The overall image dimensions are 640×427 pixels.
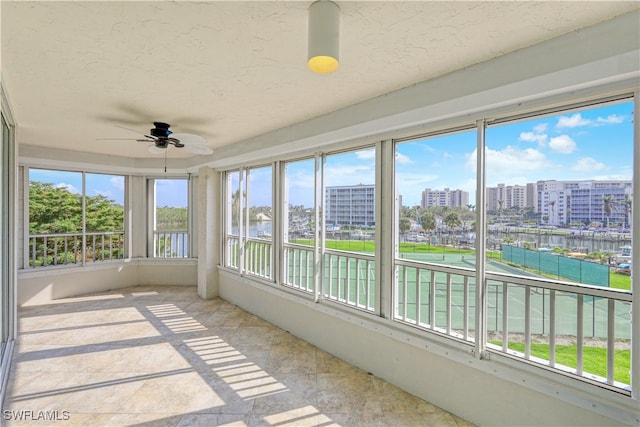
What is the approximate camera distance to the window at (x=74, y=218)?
15.8 ft

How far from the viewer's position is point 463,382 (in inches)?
84.3

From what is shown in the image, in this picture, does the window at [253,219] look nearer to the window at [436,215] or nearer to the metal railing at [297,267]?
the metal railing at [297,267]

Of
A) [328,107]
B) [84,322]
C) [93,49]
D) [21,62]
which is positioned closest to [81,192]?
[84,322]

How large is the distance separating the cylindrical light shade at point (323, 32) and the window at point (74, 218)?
226 inches

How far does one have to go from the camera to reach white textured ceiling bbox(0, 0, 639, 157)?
1397 millimetres

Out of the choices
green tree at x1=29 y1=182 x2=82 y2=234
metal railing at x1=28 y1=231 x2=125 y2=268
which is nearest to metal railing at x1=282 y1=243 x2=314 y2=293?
metal railing at x1=28 y1=231 x2=125 y2=268

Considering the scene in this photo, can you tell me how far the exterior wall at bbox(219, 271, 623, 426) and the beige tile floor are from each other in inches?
4.1

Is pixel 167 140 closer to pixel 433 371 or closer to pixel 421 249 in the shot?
pixel 421 249

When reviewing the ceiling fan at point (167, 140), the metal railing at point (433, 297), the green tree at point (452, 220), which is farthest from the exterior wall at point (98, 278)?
the green tree at point (452, 220)

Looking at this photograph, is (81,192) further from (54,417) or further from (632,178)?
(632,178)

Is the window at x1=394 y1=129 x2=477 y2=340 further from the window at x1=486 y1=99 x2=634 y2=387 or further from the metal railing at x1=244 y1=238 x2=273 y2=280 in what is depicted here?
the metal railing at x1=244 y1=238 x2=273 y2=280

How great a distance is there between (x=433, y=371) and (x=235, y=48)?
271 cm

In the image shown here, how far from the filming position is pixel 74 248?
521 cm

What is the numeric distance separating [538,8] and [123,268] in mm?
6878
